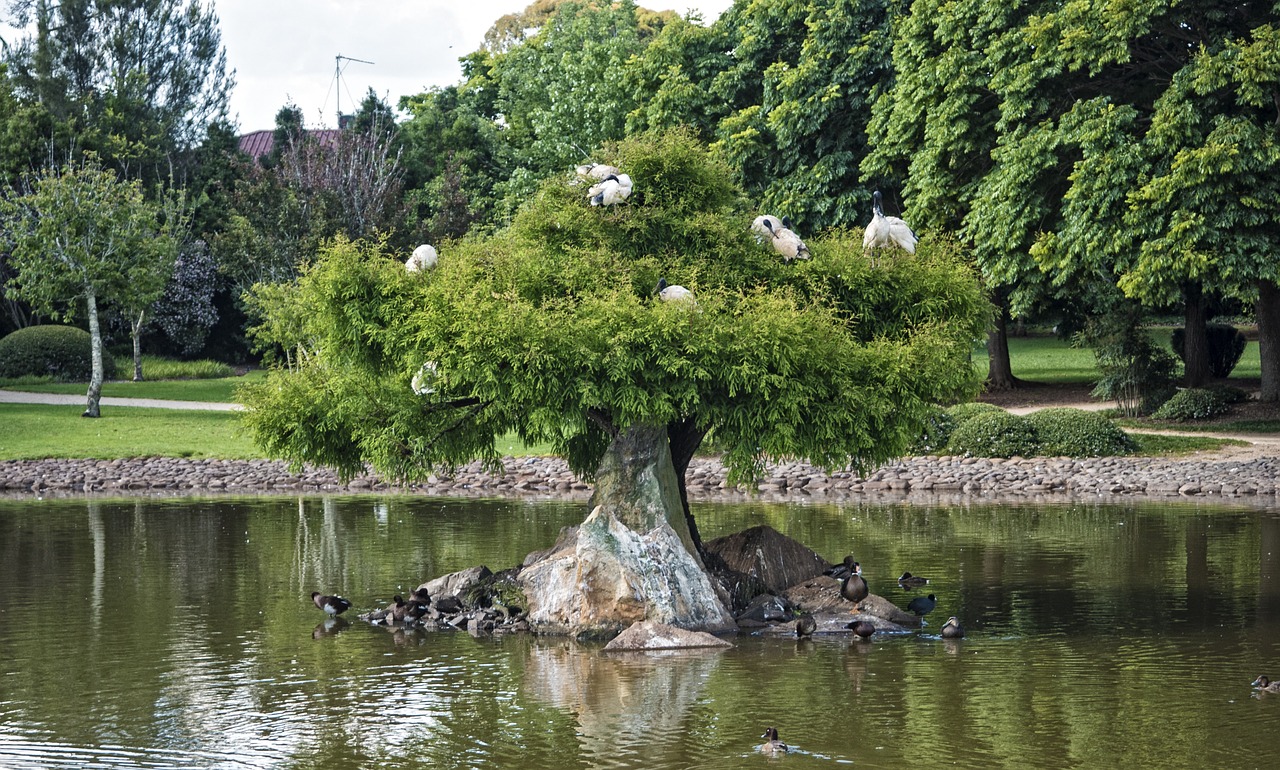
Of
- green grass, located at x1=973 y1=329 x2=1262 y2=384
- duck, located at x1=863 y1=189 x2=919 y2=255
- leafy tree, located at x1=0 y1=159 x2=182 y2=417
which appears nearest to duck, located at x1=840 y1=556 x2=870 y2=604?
duck, located at x1=863 y1=189 x2=919 y2=255

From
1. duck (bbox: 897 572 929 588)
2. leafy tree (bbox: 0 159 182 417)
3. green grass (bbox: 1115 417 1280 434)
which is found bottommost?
duck (bbox: 897 572 929 588)

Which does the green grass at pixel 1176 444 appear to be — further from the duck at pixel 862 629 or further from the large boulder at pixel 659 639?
the large boulder at pixel 659 639

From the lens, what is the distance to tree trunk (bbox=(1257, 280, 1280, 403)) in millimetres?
35819

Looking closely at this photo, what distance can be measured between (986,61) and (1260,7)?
591cm

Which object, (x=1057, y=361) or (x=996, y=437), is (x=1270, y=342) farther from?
(x=1057, y=361)

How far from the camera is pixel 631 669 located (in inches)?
594

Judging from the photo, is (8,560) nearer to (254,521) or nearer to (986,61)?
(254,521)

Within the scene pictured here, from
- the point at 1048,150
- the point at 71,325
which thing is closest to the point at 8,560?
the point at 1048,150

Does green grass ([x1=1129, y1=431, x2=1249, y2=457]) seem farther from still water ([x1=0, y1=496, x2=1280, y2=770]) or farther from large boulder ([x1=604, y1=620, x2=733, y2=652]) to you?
large boulder ([x1=604, y1=620, x2=733, y2=652])

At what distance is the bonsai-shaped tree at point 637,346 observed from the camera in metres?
16.3

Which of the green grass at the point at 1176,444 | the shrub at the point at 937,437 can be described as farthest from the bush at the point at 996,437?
the green grass at the point at 1176,444

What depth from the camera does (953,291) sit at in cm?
1847

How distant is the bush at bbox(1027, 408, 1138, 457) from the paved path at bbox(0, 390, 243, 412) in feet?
76.2

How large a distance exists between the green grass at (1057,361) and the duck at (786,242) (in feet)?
90.7
